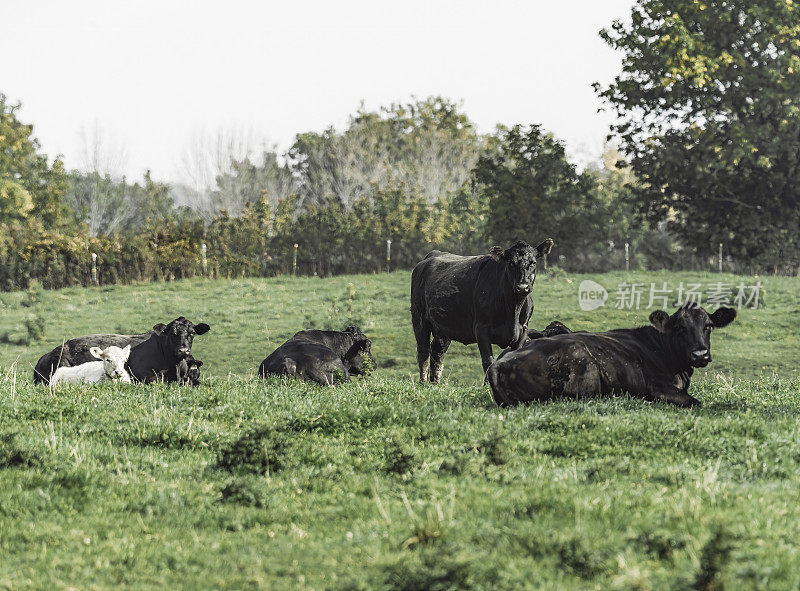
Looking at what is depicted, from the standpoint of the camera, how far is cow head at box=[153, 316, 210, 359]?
1335 cm

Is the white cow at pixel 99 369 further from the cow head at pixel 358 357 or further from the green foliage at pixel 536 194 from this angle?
the green foliage at pixel 536 194

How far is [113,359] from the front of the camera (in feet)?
45.4

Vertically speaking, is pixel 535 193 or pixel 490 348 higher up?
pixel 535 193

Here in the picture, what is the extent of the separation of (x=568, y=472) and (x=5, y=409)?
6238 mm

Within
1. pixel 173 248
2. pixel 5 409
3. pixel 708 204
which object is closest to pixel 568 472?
pixel 5 409

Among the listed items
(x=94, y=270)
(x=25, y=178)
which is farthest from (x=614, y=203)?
(x=25, y=178)

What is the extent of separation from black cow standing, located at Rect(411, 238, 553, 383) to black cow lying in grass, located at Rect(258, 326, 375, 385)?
1294mm

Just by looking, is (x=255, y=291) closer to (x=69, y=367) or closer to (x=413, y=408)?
(x=69, y=367)

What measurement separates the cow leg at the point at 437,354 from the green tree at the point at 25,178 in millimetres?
37407

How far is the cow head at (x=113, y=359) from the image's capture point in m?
13.6

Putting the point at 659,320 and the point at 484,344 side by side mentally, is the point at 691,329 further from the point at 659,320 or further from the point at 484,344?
the point at 484,344

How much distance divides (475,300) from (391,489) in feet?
25.0

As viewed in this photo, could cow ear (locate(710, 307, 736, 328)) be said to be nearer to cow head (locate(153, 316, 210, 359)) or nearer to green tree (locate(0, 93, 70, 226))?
cow head (locate(153, 316, 210, 359))

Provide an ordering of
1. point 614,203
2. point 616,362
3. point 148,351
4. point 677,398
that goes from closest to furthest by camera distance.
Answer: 1. point 677,398
2. point 616,362
3. point 148,351
4. point 614,203
